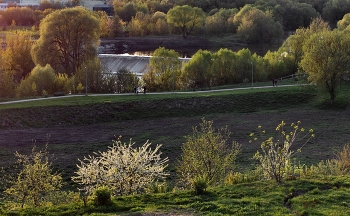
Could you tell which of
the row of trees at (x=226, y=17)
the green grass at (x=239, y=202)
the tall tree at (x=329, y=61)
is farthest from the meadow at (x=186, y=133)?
the row of trees at (x=226, y=17)

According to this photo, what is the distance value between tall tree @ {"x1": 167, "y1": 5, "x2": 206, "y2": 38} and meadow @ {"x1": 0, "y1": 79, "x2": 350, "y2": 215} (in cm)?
6896

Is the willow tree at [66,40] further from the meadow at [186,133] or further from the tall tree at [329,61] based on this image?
the tall tree at [329,61]

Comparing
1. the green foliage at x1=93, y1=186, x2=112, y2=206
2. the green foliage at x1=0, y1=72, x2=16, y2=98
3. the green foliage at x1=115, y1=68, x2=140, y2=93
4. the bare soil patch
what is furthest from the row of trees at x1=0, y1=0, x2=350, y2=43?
the green foliage at x1=93, y1=186, x2=112, y2=206

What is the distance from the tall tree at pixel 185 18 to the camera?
123 metres

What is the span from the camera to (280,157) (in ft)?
68.2

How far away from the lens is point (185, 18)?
12462 centimetres

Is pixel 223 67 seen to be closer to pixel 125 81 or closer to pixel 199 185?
pixel 125 81

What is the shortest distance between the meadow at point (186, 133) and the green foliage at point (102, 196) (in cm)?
36

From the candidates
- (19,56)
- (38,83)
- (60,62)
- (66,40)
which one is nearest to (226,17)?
(66,40)

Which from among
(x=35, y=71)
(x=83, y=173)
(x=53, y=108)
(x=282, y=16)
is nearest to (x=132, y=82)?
(x=35, y=71)

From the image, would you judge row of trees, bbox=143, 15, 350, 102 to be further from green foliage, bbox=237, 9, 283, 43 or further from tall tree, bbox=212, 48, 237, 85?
green foliage, bbox=237, 9, 283, 43

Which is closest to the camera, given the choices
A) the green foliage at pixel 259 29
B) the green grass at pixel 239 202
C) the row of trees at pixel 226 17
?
the green grass at pixel 239 202

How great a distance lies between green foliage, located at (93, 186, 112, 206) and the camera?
18.1 meters

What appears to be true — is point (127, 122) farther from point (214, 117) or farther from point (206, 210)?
point (206, 210)
